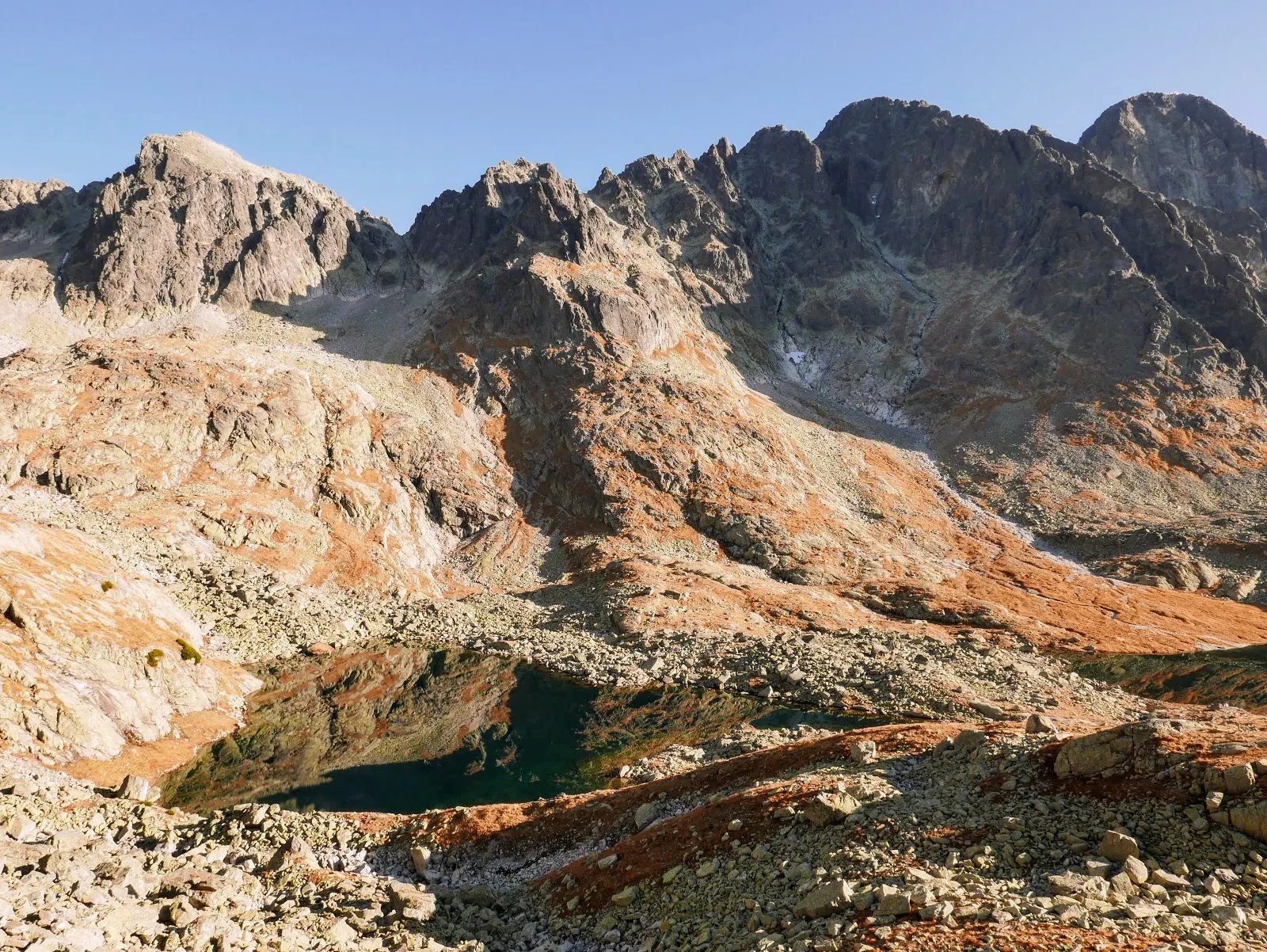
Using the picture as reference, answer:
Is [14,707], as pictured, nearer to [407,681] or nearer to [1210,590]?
Answer: [407,681]

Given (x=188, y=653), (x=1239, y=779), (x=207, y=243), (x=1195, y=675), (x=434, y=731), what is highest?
(x=207, y=243)

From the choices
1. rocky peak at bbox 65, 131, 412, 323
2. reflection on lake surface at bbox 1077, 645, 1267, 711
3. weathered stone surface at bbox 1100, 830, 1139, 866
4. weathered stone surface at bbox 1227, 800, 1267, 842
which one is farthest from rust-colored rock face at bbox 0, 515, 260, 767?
rocky peak at bbox 65, 131, 412, 323

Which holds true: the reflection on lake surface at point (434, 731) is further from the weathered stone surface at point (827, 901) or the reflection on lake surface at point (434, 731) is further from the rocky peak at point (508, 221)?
the rocky peak at point (508, 221)

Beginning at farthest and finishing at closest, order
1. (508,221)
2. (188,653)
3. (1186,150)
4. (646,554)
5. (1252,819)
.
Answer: (1186,150)
(508,221)
(646,554)
(188,653)
(1252,819)

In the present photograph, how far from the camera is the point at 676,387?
10131 centimetres

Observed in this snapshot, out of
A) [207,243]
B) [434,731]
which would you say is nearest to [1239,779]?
[434,731]

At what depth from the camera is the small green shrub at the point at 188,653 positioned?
4191 centimetres

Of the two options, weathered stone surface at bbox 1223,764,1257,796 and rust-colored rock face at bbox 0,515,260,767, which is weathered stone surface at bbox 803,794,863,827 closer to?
weathered stone surface at bbox 1223,764,1257,796

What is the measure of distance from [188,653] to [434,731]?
53.8ft

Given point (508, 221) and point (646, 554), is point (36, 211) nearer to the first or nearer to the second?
point (508, 221)

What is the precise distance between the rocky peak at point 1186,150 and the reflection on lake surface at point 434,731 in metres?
218

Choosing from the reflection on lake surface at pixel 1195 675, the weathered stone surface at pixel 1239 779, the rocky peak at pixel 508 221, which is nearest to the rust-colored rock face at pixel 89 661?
the weathered stone surface at pixel 1239 779

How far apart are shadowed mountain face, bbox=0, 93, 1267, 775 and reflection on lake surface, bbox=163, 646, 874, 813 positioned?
514 inches

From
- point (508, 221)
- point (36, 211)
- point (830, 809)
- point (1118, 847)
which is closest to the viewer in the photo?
point (1118, 847)
